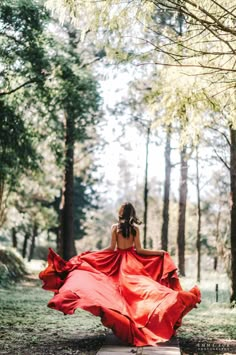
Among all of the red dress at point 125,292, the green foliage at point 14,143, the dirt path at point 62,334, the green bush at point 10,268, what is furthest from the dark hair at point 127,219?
the green bush at point 10,268

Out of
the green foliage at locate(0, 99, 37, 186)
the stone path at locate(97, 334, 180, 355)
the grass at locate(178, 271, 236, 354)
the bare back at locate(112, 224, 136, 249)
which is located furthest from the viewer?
the green foliage at locate(0, 99, 37, 186)

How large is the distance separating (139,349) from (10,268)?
13.7 m

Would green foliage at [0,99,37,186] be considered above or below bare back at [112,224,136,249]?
above

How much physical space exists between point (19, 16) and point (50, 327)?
24.0 feet

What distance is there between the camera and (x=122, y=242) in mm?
7199

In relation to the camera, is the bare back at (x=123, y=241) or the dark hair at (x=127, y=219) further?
the bare back at (x=123, y=241)

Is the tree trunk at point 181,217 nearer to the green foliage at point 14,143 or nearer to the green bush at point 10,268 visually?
the green bush at point 10,268

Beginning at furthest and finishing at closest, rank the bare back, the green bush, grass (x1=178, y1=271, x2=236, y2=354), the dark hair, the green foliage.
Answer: the green bush, the green foliage, the bare back, the dark hair, grass (x1=178, y1=271, x2=236, y2=354)

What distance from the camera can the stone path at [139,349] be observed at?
5.41 m

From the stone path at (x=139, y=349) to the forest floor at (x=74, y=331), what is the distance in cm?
22

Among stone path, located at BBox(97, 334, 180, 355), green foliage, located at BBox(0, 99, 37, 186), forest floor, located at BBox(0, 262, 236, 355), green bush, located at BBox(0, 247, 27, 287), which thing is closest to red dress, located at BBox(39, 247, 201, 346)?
stone path, located at BBox(97, 334, 180, 355)

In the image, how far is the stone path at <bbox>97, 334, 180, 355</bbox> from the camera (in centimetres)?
541

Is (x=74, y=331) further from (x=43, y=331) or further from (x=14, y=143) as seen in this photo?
(x=14, y=143)

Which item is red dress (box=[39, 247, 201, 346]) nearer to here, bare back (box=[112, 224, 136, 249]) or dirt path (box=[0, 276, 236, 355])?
bare back (box=[112, 224, 136, 249])
